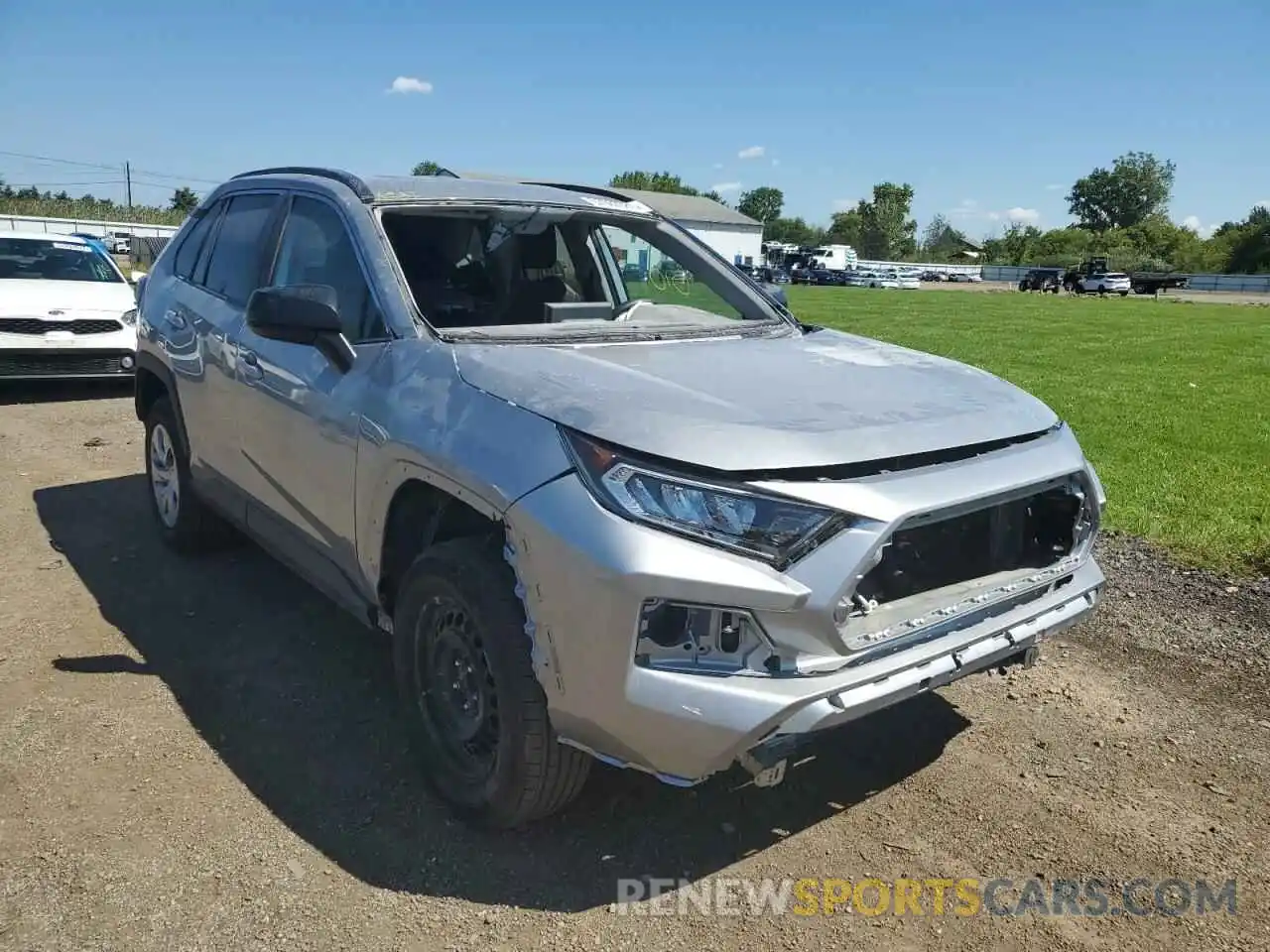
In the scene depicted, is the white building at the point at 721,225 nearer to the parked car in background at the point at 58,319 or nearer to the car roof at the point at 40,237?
the car roof at the point at 40,237

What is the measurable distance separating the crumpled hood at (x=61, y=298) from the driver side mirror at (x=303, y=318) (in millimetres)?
7649

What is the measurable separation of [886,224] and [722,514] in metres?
117

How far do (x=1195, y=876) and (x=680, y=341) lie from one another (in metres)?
2.35

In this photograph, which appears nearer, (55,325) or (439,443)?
(439,443)

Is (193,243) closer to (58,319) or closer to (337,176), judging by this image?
(337,176)

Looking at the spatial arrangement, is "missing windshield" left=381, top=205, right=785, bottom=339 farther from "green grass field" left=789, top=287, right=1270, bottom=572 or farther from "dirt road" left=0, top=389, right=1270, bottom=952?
"green grass field" left=789, top=287, right=1270, bottom=572

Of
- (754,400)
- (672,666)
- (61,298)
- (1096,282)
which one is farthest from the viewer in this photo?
(1096,282)

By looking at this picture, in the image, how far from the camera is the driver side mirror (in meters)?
3.23

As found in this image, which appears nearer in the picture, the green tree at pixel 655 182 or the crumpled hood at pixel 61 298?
the crumpled hood at pixel 61 298

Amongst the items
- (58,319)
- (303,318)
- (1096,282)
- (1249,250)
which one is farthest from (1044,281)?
(303,318)

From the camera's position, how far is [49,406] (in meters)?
9.69

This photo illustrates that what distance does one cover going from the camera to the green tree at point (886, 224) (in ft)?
370

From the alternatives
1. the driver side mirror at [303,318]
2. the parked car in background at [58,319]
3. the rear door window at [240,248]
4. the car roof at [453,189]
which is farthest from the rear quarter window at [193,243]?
the parked car in background at [58,319]

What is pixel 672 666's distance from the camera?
2.35 metres
